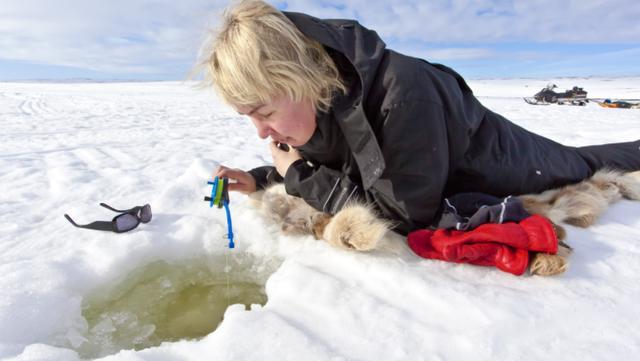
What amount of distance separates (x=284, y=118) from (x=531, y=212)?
136 centimetres

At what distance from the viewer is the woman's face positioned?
174 centimetres

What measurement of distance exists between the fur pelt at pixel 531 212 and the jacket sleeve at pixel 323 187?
0.20ft

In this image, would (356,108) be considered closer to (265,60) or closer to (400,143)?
(400,143)

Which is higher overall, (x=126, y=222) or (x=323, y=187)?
(x=323, y=187)

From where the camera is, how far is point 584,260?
66.9 inches

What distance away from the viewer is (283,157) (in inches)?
94.5

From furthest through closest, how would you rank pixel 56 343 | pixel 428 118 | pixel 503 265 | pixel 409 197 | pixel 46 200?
1. pixel 46 200
2. pixel 409 197
3. pixel 428 118
4. pixel 503 265
5. pixel 56 343

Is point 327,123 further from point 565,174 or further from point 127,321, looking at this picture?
point 565,174

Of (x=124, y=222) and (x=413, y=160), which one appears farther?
(x=124, y=222)

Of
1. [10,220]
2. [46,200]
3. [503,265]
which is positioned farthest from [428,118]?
[46,200]

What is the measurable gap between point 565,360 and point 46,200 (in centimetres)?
337

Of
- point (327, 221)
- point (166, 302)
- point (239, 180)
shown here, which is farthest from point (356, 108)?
point (166, 302)

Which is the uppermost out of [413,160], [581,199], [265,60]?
[265,60]

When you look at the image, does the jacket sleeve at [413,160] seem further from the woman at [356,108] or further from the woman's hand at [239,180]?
the woman's hand at [239,180]
